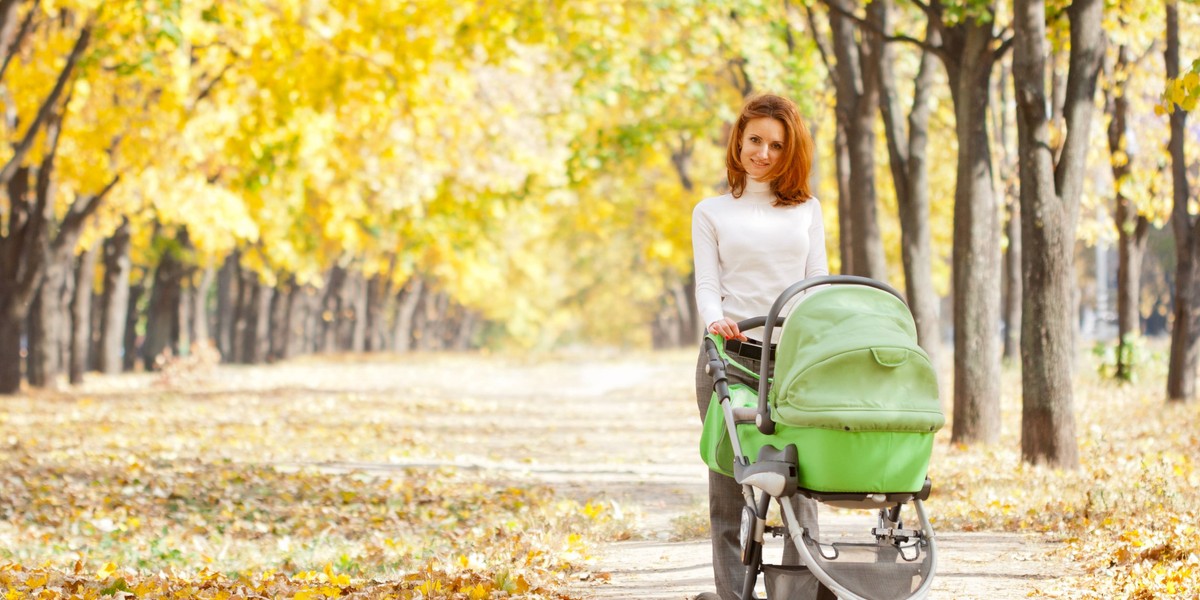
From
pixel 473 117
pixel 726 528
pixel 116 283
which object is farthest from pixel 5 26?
pixel 116 283

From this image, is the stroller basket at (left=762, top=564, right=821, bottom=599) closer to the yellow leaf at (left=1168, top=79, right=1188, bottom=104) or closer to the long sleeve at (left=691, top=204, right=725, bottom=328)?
the long sleeve at (left=691, top=204, right=725, bottom=328)

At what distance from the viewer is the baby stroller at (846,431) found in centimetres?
396

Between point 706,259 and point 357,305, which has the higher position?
point 357,305

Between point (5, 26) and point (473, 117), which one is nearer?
point (5, 26)

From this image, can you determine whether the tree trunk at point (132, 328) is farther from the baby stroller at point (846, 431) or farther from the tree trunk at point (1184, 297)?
the baby stroller at point (846, 431)

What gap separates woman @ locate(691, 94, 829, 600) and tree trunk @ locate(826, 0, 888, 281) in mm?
9041

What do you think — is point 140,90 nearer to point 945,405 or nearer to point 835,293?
point 945,405

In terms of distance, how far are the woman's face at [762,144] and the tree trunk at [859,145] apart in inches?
358

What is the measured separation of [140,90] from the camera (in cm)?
2184

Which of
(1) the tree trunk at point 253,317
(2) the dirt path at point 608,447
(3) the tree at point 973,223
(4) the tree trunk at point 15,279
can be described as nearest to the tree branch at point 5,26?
(4) the tree trunk at point 15,279

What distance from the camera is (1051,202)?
9.39 m

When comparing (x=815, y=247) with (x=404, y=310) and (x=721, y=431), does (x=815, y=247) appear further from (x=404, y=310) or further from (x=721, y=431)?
(x=404, y=310)

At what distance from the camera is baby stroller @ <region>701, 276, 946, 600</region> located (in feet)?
13.0

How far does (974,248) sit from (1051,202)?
2.12 metres
